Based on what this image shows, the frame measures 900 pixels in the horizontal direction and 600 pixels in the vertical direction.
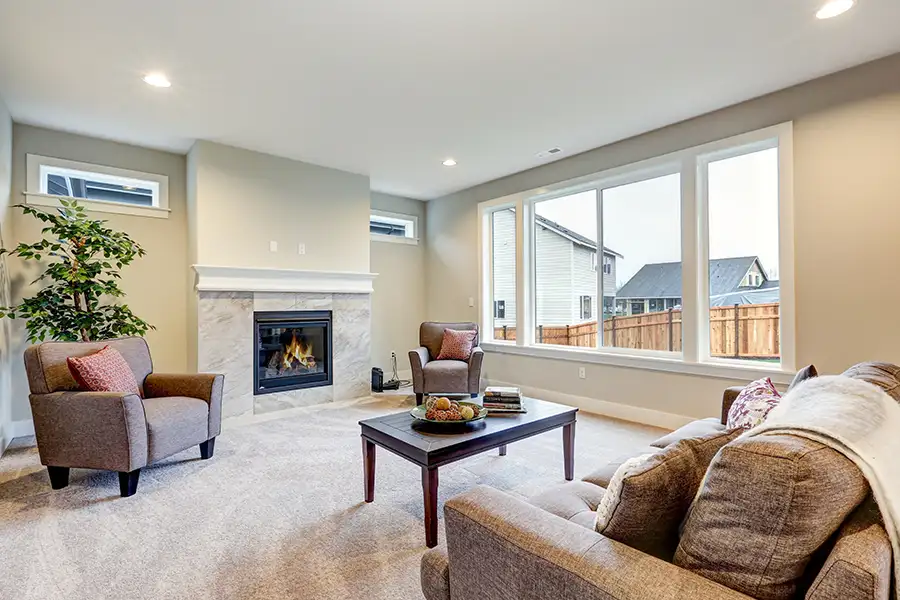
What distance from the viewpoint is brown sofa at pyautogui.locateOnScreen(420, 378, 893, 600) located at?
0.76 metres

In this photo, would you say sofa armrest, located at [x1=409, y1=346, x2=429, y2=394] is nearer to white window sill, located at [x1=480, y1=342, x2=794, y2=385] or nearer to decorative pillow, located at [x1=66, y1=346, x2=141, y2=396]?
white window sill, located at [x1=480, y1=342, x2=794, y2=385]

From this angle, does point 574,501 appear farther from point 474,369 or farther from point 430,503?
point 474,369

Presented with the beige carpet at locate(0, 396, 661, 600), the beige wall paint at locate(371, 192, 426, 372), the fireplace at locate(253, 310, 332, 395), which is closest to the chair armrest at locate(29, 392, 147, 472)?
the beige carpet at locate(0, 396, 661, 600)

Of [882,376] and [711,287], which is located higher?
[711,287]

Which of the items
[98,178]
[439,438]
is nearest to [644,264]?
[439,438]

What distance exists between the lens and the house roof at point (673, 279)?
11.8 feet

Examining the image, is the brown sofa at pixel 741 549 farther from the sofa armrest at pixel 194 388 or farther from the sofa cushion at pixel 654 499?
the sofa armrest at pixel 194 388

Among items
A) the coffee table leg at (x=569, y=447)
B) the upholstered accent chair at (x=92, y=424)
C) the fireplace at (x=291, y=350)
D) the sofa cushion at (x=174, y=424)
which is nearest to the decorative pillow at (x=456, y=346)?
the fireplace at (x=291, y=350)

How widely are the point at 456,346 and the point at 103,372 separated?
3163 millimetres

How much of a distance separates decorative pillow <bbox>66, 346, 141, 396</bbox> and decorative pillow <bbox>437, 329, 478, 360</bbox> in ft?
9.48

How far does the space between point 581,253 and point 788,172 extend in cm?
194

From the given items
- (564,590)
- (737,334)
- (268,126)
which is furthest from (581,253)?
(564,590)

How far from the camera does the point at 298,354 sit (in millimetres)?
4844

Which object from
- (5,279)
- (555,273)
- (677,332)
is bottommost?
(677,332)
